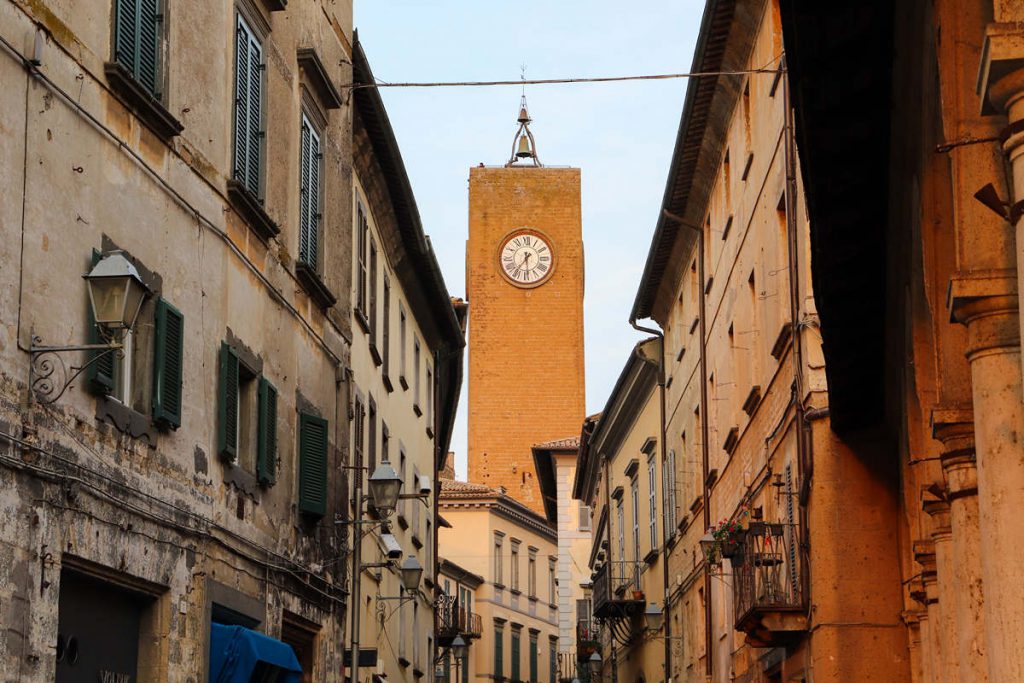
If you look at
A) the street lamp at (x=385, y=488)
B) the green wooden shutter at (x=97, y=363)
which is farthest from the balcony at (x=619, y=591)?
the green wooden shutter at (x=97, y=363)

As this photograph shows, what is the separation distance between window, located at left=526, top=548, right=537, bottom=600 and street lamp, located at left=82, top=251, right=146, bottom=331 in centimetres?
5977

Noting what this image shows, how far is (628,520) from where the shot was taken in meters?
41.2

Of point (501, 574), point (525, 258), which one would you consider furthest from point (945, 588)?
point (525, 258)

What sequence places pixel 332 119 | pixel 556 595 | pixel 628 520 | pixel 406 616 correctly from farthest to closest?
pixel 556 595
pixel 628 520
pixel 406 616
pixel 332 119

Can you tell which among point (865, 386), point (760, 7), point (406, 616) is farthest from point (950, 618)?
point (406, 616)

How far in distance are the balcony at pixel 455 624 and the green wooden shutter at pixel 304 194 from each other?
91.4 feet

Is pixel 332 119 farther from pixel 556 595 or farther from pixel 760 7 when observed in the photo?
pixel 556 595

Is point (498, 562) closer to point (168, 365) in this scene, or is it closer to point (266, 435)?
point (266, 435)

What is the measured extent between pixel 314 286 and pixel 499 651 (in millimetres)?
46722

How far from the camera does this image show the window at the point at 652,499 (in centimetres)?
3578

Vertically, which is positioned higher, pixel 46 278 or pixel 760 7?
pixel 760 7

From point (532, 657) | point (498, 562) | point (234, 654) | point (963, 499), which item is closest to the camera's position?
point (963, 499)

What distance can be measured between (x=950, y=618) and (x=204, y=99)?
7691 millimetres

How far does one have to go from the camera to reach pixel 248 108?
1661 cm
